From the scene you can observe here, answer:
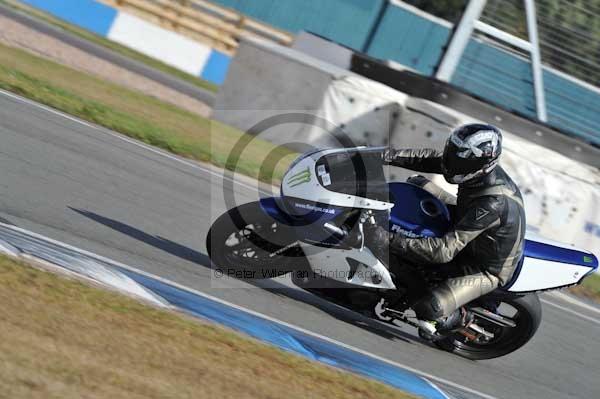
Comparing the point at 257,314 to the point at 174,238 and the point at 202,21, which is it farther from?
the point at 202,21

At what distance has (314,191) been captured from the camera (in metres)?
6.38

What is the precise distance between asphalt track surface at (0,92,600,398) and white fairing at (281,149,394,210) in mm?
863

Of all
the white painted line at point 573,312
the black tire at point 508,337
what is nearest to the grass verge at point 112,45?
the white painted line at point 573,312

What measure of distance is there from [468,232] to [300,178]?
120 cm

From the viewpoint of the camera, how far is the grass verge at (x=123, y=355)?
4.19 metres

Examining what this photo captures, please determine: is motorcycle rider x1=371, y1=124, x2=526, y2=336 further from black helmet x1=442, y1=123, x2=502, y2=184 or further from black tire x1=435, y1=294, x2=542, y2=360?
black tire x1=435, y1=294, x2=542, y2=360

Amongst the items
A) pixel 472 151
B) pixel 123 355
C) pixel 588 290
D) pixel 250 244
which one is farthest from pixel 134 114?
Result: pixel 123 355

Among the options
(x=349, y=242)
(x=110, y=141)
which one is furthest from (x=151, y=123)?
(x=349, y=242)

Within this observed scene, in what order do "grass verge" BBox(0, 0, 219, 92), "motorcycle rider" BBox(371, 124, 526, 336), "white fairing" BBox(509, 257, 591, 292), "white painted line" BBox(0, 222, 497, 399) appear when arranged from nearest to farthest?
"white painted line" BBox(0, 222, 497, 399) → "motorcycle rider" BBox(371, 124, 526, 336) → "white fairing" BBox(509, 257, 591, 292) → "grass verge" BBox(0, 0, 219, 92)

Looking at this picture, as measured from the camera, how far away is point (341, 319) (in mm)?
7219

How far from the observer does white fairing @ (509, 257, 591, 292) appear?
273 inches

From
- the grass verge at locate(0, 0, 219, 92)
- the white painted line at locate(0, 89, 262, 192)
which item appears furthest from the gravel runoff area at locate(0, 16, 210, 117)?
the white painted line at locate(0, 89, 262, 192)

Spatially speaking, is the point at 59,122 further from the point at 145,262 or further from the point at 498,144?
the point at 498,144

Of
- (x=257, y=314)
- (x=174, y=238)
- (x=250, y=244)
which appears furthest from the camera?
(x=174, y=238)
